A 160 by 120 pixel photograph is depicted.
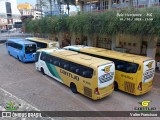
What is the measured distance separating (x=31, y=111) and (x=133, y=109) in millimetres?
4757

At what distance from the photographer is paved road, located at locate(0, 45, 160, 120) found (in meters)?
7.44

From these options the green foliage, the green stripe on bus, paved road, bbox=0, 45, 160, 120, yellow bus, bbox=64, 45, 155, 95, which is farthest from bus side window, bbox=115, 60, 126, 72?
the green foliage

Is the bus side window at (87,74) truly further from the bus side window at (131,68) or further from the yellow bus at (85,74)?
the bus side window at (131,68)

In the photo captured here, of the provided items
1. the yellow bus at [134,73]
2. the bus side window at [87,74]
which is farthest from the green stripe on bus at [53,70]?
the yellow bus at [134,73]

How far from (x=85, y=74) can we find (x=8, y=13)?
231 ft

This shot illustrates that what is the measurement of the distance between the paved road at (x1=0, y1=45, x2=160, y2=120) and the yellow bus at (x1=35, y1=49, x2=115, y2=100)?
459 millimetres

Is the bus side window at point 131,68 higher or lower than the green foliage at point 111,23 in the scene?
lower

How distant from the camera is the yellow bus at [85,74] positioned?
718cm

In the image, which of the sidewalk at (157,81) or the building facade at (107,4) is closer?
the sidewalk at (157,81)

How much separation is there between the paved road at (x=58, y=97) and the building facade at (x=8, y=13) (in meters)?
59.8

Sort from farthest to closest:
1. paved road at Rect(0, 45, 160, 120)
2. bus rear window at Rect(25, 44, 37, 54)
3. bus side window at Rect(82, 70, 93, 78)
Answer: bus rear window at Rect(25, 44, 37, 54) → paved road at Rect(0, 45, 160, 120) → bus side window at Rect(82, 70, 93, 78)

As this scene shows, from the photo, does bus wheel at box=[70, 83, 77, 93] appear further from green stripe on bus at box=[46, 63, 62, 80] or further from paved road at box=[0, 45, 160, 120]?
green stripe on bus at box=[46, 63, 62, 80]

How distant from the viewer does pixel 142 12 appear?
11344 mm

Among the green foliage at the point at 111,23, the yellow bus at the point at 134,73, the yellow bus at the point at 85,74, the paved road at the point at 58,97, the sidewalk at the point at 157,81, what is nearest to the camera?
the yellow bus at the point at 85,74
